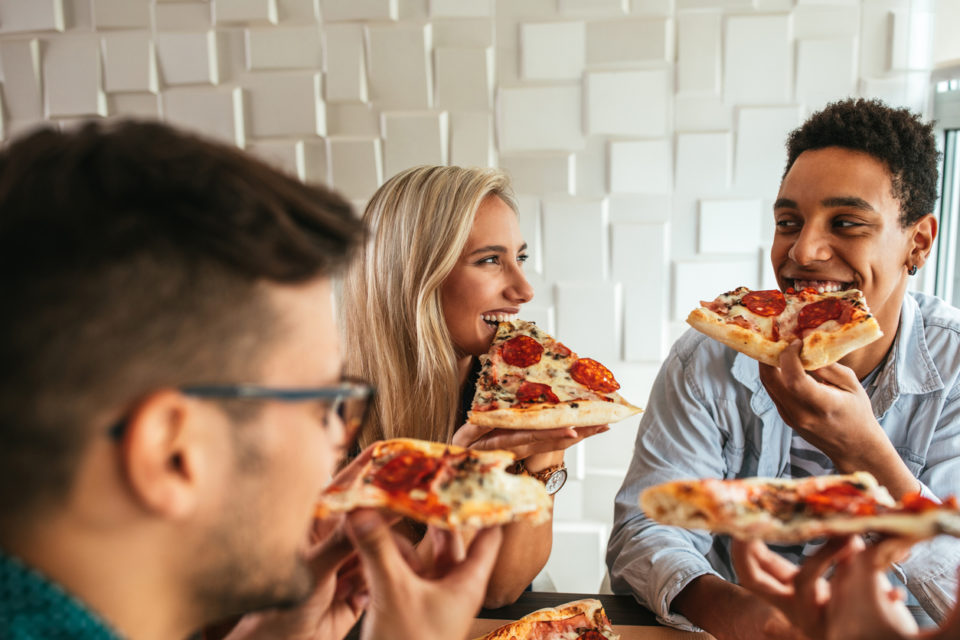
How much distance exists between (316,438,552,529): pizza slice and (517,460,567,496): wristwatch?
1.09 metres

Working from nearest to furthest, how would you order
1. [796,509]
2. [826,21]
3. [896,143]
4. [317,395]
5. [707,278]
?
[317,395] < [796,509] < [896,143] < [826,21] < [707,278]

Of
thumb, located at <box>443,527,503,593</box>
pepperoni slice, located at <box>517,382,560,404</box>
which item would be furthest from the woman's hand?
thumb, located at <box>443,527,503,593</box>

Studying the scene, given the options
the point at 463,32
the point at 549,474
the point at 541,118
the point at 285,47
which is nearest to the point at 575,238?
the point at 541,118

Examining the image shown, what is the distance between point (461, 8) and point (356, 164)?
130 centimetres

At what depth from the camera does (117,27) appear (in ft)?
16.1

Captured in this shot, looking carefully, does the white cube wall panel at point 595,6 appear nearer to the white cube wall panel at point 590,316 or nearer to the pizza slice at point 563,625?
the white cube wall panel at point 590,316

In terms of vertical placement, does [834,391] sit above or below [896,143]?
below

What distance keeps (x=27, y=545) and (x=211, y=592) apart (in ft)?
1.03

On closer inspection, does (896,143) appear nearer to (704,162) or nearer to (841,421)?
(841,421)

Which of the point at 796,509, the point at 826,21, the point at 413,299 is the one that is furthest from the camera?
the point at 826,21

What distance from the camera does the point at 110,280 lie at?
1076 millimetres

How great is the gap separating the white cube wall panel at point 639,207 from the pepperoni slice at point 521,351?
6.15 ft

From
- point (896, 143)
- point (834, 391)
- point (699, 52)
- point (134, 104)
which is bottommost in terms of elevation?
point (834, 391)

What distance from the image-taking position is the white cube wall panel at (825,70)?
4.32 metres
